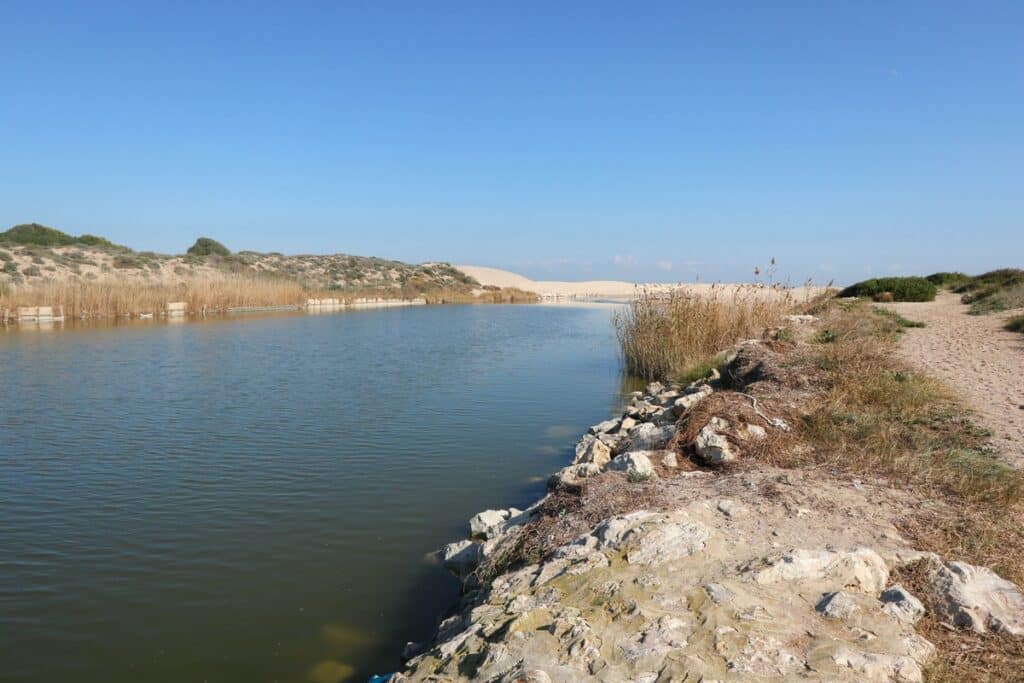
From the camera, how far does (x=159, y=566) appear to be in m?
5.51

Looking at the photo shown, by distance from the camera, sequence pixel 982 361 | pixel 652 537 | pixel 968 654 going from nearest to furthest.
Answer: pixel 968 654, pixel 652 537, pixel 982 361

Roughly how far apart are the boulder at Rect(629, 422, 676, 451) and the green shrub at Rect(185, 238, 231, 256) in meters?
62.2

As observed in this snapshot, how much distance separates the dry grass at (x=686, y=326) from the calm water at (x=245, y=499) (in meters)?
1.12

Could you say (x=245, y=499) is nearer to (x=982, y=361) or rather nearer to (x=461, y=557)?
(x=461, y=557)

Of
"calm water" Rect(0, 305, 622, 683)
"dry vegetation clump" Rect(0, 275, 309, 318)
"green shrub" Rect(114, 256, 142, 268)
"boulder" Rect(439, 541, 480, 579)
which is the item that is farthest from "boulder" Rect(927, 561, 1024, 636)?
"green shrub" Rect(114, 256, 142, 268)

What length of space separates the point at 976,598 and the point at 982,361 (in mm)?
8897

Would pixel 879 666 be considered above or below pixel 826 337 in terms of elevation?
below

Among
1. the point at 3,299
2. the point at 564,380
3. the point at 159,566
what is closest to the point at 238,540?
the point at 159,566

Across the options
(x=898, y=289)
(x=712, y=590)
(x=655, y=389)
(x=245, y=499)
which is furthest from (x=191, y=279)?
(x=712, y=590)

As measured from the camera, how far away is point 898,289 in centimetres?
2547

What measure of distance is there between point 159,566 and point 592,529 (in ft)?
12.1

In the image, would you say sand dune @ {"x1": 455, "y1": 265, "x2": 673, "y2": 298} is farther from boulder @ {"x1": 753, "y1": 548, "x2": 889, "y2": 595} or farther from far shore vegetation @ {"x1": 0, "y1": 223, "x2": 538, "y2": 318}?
boulder @ {"x1": 753, "y1": 548, "x2": 889, "y2": 595}

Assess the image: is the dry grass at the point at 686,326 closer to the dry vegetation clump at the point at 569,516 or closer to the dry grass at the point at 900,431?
the dry grass at the point at 900,431

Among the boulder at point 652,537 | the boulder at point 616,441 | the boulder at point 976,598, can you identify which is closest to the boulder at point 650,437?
the boulder at point 616,441
